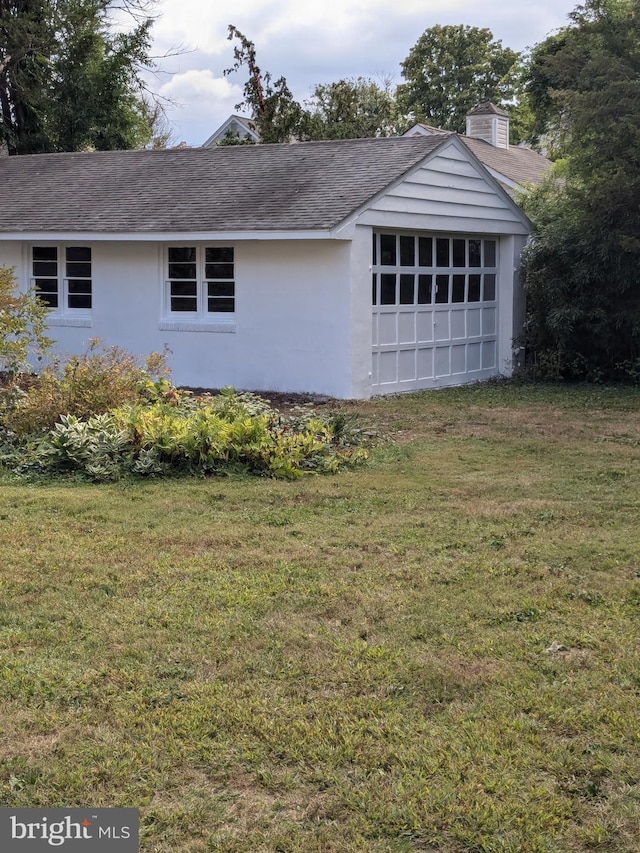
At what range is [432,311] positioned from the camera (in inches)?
671

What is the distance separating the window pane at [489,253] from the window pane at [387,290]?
3.11 m

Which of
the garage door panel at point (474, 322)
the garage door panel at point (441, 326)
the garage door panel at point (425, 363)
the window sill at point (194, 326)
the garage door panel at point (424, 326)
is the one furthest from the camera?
the garage door panel at point (474, 322)

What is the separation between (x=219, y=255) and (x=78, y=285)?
3.04 meters

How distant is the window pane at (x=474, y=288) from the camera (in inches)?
711

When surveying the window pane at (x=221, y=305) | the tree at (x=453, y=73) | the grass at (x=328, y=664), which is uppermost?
the tree at (x=453, y=73)

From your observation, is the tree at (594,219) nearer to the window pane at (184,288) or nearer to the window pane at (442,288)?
the window pane at (442,288)

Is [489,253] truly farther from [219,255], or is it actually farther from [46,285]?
[46,285]

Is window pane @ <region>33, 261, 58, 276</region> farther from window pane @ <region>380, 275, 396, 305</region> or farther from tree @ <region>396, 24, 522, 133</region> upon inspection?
tree @ <region>396, 24, 522, 133</region>

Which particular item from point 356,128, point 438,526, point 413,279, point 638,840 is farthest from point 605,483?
point 356,128

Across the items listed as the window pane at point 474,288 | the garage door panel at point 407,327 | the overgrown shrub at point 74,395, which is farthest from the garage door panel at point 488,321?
the overgrown shrub at point 74,395

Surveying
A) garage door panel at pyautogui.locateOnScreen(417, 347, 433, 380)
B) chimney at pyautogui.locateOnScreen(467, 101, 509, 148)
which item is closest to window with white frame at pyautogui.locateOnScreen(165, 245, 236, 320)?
garage door panel at pyautogui.locateOnScreen(417, 347, 433, 380)

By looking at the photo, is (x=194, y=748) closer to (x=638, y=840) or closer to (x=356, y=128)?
(x=638, y=840)

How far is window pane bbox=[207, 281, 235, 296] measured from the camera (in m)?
16.2

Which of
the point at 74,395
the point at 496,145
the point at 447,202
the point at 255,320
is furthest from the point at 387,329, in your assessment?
the point at 496,145
